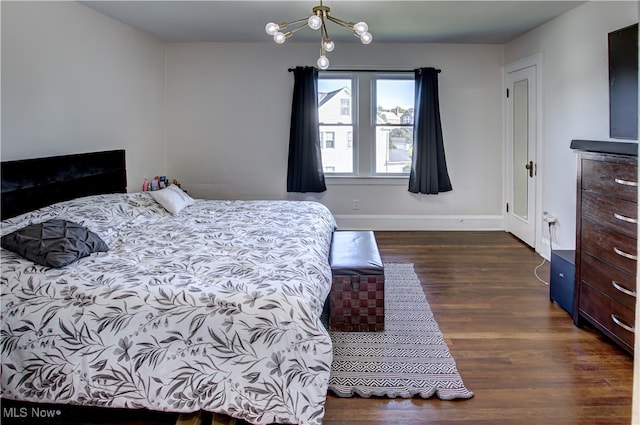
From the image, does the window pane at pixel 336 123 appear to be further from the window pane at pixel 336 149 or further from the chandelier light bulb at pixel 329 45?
the chandelier light bulb at pixel 329 45

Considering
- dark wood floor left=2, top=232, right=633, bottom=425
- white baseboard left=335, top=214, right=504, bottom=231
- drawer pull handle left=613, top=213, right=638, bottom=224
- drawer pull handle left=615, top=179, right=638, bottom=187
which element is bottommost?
dark wood floor left=2, top=232, right=633, bottom=425

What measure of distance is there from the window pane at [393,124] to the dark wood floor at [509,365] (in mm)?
2121

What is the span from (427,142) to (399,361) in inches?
146

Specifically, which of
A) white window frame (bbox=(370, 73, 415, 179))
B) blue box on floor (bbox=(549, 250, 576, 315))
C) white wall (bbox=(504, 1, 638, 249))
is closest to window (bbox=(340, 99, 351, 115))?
white window frame (bbox=(370, 73, 415, 179))

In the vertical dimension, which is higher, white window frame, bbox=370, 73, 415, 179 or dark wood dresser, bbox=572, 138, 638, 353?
white window frame, bbox=370, 73, 415, 179

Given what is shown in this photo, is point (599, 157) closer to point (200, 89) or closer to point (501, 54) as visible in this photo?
point (501, 54)

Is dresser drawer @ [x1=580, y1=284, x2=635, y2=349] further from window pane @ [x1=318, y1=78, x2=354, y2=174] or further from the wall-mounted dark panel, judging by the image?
window pane @ [x1=318, y1=78, x2=354, y2=174]

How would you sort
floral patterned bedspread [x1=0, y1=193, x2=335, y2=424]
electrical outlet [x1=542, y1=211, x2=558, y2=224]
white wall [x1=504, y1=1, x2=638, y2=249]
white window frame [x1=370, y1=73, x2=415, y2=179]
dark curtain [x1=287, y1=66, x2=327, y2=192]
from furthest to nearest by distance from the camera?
white window frame [x1=370, y1=73, x2=415, y2=179], dark curtain [x1=287, y1=66, x2=327, y2=192], electrical outlet [x1=542, y1=211, x2=558, y2=224], white wall [x1=504, y1=1, x2=638, y2=249], floral patterned bedspread [x1=0, y1=193, x2=335, y2=424]

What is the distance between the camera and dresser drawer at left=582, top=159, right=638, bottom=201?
8.23ft

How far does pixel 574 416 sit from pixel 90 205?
311 centimetres

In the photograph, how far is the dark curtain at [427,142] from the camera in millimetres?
5832

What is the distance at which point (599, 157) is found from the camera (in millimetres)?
2777

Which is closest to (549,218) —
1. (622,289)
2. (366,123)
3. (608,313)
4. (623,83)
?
(623,83)

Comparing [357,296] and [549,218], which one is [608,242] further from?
[549,218]
